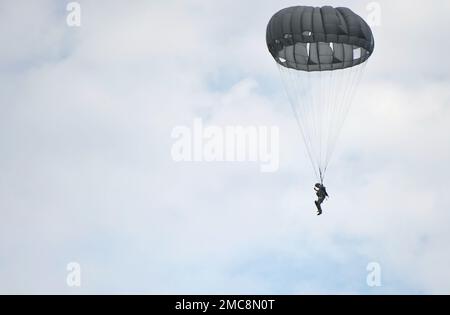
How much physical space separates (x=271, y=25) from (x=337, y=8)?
403 centimetres

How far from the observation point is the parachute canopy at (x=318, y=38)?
74438 mm

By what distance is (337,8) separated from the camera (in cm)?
7650

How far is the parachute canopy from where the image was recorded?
74438mm

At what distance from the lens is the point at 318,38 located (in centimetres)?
7425
